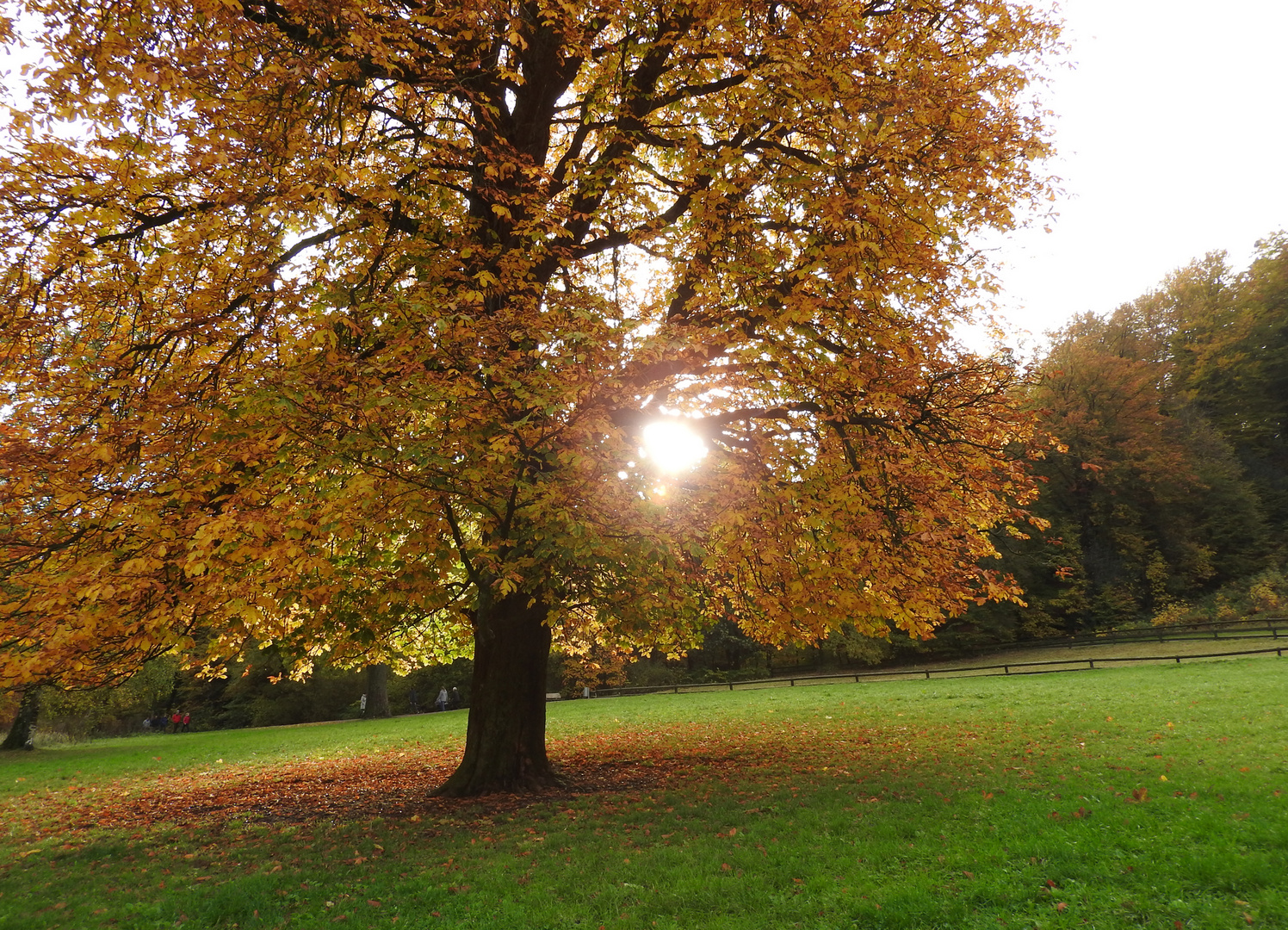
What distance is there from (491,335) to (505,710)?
6.05 metres

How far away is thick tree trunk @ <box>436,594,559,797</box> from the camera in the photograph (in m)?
10.1

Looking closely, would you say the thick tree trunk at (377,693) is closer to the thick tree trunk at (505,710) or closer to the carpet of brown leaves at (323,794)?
the carpet of brown leaves at (323,794)

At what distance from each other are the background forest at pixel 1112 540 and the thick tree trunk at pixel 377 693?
4.00 m

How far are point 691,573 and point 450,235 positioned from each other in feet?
19.8

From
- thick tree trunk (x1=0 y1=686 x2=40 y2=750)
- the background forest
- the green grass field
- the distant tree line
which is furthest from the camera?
the distant tree line

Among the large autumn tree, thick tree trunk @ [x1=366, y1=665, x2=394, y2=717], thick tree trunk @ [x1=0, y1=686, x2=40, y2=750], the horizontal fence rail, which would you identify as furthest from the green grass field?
thick tree trunk @ [x1=366, y1=665, x2=394, y2=717]

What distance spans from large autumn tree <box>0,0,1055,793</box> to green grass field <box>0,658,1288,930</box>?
230 cm

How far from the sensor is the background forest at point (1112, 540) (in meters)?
36.5

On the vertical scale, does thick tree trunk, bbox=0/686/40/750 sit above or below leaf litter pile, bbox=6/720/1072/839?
above

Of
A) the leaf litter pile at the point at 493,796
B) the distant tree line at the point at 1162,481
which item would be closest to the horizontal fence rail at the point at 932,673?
the distant tree line at the point at 1162,481

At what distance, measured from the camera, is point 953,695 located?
20609mm

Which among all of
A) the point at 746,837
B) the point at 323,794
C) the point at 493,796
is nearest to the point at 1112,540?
the point at 746,837

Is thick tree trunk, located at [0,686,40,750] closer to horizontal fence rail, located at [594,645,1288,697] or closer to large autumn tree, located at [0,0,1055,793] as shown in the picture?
large autumn tree, located at [0,0,1055,793]

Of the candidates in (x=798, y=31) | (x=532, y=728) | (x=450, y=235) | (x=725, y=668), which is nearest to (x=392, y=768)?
(x=532, y=728)
